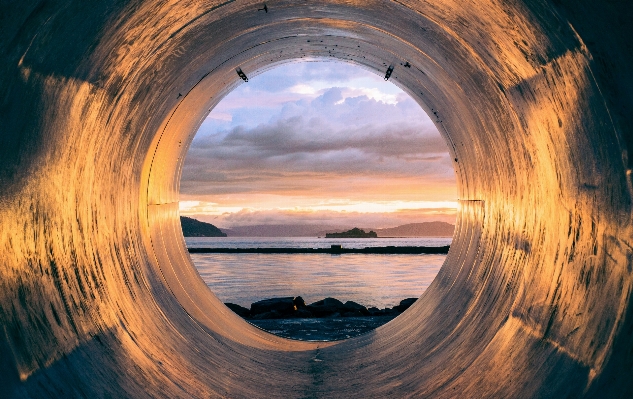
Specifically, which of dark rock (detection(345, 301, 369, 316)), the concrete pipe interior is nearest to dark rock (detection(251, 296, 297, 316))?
dark rock (detection(345, 301, 369, 316))

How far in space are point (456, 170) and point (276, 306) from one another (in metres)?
8.21

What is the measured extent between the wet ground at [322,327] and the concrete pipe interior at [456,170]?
209 cm

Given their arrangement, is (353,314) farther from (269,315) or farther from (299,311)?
(269,315)

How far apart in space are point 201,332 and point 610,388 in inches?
248

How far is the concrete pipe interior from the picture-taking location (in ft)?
11.5

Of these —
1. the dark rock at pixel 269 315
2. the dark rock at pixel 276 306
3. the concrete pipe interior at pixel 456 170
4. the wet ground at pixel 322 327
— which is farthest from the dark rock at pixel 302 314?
the concrete pipe interior at pixel 456 170

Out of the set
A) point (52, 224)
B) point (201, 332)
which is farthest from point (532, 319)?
point (201, 332)

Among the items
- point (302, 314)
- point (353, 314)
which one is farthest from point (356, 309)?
point (302, 314)

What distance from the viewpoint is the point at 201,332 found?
8.68 metres

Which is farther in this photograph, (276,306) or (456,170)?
(276,306)

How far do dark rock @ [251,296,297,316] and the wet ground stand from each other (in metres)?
1.28

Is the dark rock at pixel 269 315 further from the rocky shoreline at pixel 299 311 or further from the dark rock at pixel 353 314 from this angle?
the dark rock at pixel 353 314

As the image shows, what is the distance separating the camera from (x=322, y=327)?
563 inches

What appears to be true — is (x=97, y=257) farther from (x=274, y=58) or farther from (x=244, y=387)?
(x=274, y=58)
